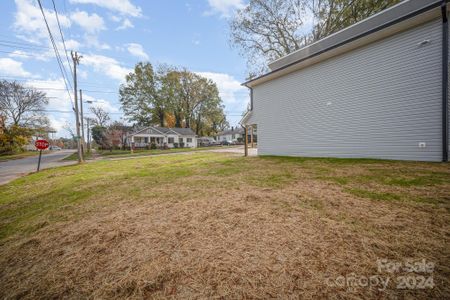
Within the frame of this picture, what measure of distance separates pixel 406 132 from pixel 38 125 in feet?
161

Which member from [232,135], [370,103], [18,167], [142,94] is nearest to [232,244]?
[370,103]

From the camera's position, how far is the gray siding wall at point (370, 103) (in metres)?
5.50

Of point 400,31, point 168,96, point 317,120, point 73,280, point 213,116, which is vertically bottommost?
point 73,280

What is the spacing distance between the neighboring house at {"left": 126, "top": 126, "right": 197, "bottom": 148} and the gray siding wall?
2790cm

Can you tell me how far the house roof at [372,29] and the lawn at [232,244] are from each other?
565 cm

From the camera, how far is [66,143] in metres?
73.1

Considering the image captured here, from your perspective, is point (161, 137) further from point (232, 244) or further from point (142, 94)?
point (232, 244)

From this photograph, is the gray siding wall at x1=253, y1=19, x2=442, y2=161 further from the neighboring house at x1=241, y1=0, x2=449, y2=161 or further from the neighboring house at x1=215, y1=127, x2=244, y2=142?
the neighboring house at x1=215, y1=127, x2=244, y2=142

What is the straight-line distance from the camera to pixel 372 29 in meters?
6.61

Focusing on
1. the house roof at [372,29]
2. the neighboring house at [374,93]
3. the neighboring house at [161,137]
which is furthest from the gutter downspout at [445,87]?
the neighboring house at [161,137]

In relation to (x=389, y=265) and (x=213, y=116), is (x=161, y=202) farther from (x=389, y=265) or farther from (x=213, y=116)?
(x=213, y=116)

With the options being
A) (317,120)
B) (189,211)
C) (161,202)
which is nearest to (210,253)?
(189,211)

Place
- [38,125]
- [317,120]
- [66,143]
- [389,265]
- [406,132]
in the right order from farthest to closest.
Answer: [66,143] < [38,125] < [317,120] < [406,132] < [389,265]

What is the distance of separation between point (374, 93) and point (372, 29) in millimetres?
2495
